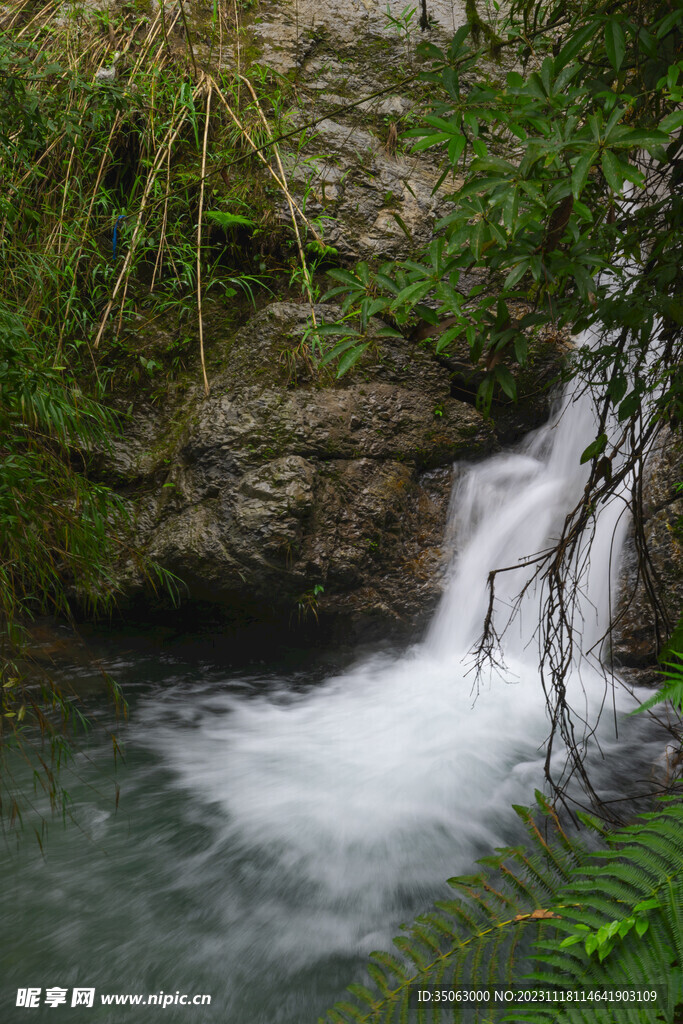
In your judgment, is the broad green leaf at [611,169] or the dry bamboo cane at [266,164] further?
the dry bamboo cane at [266,164]

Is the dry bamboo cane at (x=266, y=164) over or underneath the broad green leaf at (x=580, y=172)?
over

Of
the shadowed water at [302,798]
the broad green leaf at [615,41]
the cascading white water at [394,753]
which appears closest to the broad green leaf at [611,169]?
the broad green leaf at [615,41]

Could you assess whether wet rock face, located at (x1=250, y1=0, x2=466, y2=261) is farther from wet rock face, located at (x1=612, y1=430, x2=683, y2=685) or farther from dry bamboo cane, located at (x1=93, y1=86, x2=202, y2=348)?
wet rock face, located at (x1=612, y1=430, x2=683, y2=685)

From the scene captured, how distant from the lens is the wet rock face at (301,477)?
323 cm

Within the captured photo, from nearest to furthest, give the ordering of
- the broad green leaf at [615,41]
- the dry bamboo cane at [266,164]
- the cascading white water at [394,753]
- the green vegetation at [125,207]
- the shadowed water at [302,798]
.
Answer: the broad green leaf at [615,41] < the shadowed water at [302,798] < the cascading white water at [394,753] < the green vegetation at [125,207] < the dry bamboo cane at [266,164]

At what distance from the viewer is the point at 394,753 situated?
2.83 m

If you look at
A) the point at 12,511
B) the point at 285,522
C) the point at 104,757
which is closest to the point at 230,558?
the point at 285,522

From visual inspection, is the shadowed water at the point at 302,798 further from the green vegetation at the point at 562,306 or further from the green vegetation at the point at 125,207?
the green vegetation at the point at 125,207

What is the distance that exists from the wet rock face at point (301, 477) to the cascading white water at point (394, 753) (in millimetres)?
282

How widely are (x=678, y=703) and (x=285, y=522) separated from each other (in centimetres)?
219

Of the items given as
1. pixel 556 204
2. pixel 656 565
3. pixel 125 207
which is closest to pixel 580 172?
pixel 556 204

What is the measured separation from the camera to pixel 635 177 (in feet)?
3.66

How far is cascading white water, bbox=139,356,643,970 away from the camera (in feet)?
6.84

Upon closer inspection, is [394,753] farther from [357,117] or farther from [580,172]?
[357,117]
